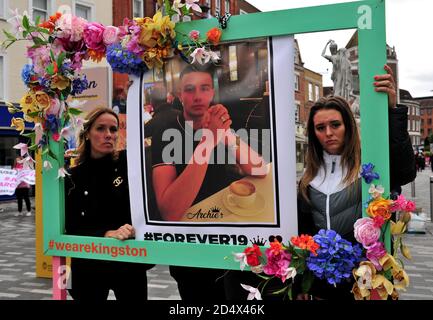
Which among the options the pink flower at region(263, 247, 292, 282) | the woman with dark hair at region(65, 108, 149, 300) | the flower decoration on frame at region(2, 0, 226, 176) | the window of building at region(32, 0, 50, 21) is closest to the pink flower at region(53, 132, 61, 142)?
the flower decoration on frame at region(2, 0, 226, 176)

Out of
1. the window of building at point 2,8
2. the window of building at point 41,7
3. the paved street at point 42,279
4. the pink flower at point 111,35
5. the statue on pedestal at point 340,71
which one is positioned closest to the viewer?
the statue on pedestal at point 340,71

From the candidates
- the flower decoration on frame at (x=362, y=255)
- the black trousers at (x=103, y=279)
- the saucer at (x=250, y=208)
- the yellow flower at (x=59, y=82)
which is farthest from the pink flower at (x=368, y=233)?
the yellow flower at (x=59, y=82)

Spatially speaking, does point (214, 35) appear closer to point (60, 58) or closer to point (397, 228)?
point (60, 58)

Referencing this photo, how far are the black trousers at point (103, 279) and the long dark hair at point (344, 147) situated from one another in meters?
1.20

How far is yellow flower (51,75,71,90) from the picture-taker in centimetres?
265

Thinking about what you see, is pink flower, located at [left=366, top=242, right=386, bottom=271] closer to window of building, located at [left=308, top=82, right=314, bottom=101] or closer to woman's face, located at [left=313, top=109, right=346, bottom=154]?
woman's face, located at [left=313, top=109, right=346, bottom=154]

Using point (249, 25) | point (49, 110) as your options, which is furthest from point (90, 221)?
point (249, 25)

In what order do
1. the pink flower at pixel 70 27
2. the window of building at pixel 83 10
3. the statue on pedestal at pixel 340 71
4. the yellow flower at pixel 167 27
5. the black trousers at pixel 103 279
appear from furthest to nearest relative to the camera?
the window of building at pixel 83 10 → the black trousers at pixel 103 279 → the pink flower at pixel 70 27 → the yellow flower at pixel 167 27 → the statue on pedestal at pixel 340 71

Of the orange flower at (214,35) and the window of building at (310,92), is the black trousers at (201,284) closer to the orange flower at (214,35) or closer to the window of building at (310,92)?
the window of building at (310,92)

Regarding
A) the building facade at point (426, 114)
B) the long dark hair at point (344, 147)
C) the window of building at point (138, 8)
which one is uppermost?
the building facade at point (426, 114)

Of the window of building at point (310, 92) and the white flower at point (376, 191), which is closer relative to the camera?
the white flower at point (376, 191)

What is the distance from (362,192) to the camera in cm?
205

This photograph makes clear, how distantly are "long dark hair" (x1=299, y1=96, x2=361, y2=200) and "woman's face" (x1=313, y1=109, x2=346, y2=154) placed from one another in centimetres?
1

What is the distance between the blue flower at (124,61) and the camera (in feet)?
7.89
